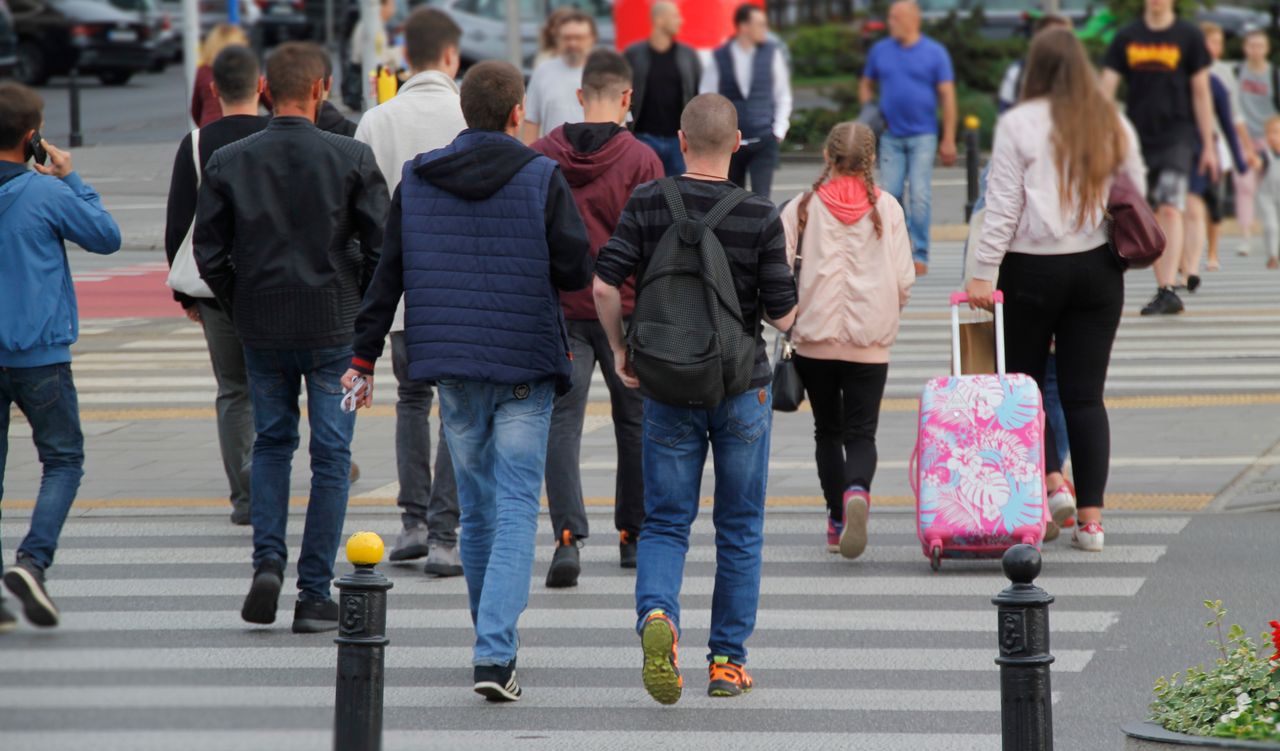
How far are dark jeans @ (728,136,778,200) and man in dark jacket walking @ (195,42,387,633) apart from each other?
9.89 m

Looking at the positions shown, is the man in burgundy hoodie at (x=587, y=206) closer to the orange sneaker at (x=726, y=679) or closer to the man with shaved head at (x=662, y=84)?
the orange sneaker at (x=726, y=679)

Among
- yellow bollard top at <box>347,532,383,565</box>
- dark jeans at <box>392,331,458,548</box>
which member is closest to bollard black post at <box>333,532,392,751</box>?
yellow bollard top at <box>347,532,383,565</box>

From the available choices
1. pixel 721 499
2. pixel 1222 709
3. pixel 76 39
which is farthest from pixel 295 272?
pixel 76 39

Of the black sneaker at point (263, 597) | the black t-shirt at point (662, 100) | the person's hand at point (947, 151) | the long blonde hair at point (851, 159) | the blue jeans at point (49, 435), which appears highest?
the long blonde hair at point (851, 159)

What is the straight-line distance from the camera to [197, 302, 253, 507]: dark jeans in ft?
28.7

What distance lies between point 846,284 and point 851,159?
1.57 feet

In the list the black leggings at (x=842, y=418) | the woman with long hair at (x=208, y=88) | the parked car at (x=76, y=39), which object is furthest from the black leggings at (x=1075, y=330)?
the parked car at (x=76, y=39)

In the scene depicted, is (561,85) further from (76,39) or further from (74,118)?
(76,39)

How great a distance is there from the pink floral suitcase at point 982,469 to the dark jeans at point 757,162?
8.97m

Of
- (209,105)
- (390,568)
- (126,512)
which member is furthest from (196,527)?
(209,105)

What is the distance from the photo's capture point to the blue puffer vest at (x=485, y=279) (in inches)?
248

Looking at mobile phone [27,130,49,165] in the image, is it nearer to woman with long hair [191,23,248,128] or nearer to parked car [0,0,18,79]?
woman with long hair [191,23,248,128]

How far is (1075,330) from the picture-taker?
8.16 m

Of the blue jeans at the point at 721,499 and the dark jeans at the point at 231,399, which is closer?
the blue jeans at the point at 721,499
